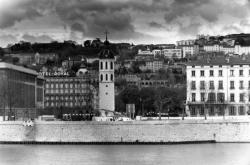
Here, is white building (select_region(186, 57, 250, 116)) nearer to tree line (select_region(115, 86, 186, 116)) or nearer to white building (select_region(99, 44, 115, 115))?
tree line (select_region(115, 86, 186, 116))

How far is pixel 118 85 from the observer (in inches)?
5758

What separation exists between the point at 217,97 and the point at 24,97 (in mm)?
30274

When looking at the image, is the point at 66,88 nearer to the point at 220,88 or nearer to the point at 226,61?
the point at 226,61

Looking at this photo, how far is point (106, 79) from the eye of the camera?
89375mm

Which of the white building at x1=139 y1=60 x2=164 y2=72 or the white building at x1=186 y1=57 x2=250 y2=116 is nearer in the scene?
the white building at x1=186 y1=57 x2=250 y2=116

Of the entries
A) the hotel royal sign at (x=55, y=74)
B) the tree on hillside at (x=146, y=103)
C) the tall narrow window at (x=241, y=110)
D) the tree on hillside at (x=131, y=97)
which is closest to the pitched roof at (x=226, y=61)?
the tall narrow window at (x=241, y=110)

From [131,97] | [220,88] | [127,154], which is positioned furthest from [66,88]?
[127,154]

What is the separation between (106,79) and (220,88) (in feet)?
49.2

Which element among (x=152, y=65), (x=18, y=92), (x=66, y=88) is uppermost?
(x=152, y=65)

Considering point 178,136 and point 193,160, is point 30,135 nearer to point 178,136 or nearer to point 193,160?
point 178,136

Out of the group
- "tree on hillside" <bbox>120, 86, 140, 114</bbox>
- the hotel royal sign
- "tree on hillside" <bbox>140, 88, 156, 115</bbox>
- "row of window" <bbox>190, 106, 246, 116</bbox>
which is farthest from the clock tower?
the hotel royal sign

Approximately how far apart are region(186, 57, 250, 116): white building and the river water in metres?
15.9

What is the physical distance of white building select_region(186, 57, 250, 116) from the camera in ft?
257

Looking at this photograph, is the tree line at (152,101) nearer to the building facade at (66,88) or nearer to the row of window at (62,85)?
the building facade at (66,88)
